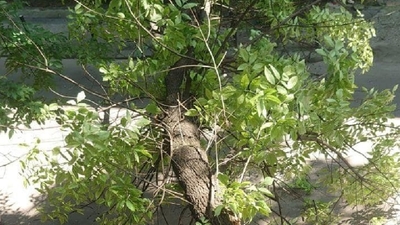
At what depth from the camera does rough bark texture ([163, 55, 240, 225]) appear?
1907 millimetres

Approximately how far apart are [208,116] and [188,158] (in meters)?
0.17

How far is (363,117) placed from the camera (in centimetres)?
223

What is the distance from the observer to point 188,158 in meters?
2.04

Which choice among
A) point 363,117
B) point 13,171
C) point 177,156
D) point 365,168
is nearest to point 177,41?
point 177,156

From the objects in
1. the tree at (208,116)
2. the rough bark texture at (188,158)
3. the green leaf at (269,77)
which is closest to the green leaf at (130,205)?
the tree at (208,116)

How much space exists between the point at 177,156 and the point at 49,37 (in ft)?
4.86

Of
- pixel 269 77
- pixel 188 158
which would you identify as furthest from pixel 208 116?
pixel 269 77

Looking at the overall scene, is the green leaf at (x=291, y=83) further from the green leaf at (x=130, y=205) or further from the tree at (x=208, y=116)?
the green leaf at (x=130, y=205)

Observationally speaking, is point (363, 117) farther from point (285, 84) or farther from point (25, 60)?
point (25, 60)

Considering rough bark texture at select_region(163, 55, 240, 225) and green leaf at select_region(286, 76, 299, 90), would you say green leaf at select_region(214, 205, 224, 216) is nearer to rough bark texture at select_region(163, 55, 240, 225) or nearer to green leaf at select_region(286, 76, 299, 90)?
rough bark texture at select_region(163, 55, 240, 225)

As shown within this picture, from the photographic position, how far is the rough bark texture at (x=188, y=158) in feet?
6.26

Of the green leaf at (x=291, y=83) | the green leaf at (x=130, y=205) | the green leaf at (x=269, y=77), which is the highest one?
the green leaf at (x=269, y=77)

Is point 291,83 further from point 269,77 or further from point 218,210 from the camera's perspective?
point 218,210

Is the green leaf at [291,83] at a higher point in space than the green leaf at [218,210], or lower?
higher
